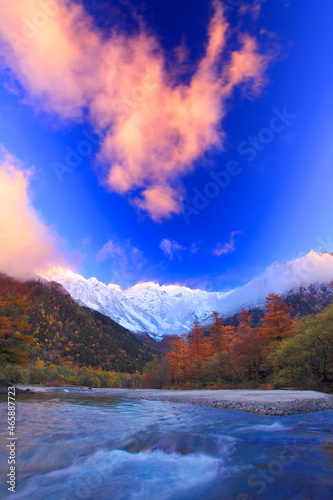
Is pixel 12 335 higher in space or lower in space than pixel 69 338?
higher

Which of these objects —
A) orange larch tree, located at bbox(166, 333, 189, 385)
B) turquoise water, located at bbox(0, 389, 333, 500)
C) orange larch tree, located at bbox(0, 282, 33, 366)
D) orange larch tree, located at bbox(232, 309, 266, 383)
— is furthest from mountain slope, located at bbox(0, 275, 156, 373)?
turquoise water, located at bbox(0, 389, 333, 500)

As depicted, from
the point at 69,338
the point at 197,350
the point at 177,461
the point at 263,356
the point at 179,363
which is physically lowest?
the point at 179,363

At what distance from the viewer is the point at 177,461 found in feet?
23.7

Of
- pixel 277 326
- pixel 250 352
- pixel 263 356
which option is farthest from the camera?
pixel 277 326

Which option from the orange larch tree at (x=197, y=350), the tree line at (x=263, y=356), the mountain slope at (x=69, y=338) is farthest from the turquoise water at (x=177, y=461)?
the mountain slope at (x=69, y=338)

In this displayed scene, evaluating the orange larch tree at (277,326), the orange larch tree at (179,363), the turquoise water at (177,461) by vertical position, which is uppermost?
the orange larch tree at (277,326)

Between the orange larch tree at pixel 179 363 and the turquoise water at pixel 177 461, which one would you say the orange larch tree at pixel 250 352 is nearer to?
the orange larch tree at pixel 179 363

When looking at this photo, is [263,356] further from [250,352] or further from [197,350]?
[197,350]

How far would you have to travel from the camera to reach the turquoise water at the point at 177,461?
17.3 feet

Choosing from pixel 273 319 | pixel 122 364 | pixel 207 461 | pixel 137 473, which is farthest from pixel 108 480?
pixel 122 364

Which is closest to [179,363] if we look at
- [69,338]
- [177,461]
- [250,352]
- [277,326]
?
[250,352]

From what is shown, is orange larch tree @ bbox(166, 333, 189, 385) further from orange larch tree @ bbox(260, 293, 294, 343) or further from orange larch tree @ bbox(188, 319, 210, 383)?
orange larch tree @ bbox(260, 293, 294, 343)

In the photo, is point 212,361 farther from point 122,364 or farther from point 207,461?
point 122,364

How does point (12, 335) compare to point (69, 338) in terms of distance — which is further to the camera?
point (69, 338)
